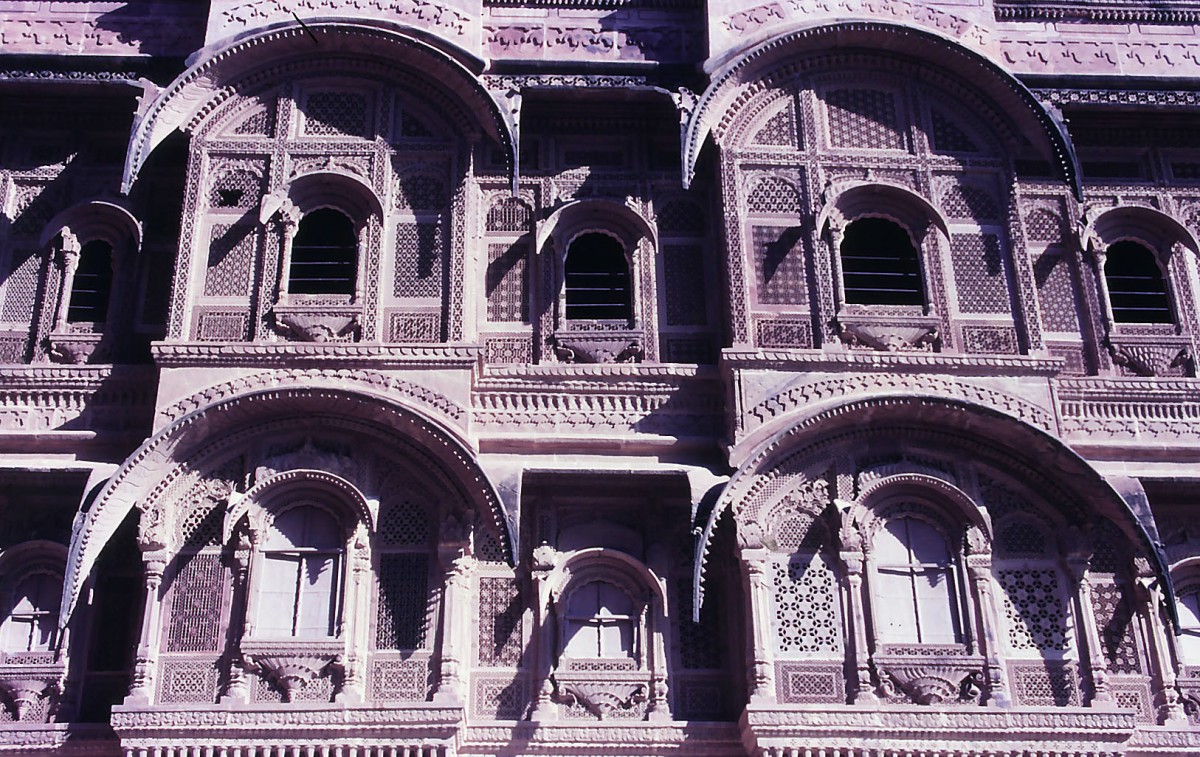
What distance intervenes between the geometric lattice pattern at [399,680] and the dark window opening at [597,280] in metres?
3.65

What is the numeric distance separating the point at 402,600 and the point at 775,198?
5.17 meters

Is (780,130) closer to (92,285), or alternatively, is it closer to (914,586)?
(914,586)

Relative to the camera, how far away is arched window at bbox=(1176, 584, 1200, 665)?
13.2 m

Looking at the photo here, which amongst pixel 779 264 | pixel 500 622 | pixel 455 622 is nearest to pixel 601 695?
pixel 500 622

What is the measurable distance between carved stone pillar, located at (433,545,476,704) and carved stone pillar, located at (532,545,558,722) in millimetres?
570

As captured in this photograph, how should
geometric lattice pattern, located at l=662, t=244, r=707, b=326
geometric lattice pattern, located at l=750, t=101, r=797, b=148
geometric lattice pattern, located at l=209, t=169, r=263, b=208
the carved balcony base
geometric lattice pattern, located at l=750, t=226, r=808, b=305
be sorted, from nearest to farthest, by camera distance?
the carved balcony base, geometric lattice pattern, located at l=750, t=226, r=808, b=305, geometric lattice pattern, located at l=662, t=244, r=707, b=326, geometric lattice pattern, located at l=209, t=169, r=263, b=208, geometric lattice pattern, located at l=750, t=101, r=797, b=148

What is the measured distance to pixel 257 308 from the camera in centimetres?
1358

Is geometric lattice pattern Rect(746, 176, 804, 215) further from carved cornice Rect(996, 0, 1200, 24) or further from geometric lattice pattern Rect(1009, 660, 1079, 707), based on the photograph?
geometric lattice pattern Rect(1009, 660, 1079, 707)

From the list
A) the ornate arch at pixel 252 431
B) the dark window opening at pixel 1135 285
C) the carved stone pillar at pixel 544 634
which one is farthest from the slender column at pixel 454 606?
the dark window opening at pixel 1135 285

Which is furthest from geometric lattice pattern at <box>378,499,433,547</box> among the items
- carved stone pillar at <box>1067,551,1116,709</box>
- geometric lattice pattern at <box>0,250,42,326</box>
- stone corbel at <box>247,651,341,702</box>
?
carved stone pillar at <box>1067,551,1116,709</box>

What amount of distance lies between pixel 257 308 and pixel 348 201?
57.5 inches

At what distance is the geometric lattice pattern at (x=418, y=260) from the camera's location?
45.2 feet

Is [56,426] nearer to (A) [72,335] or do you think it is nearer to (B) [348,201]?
(A) [72,335]

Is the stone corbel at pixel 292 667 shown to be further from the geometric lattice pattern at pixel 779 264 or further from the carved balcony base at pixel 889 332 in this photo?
the carved balcony base at pixel 889 332
